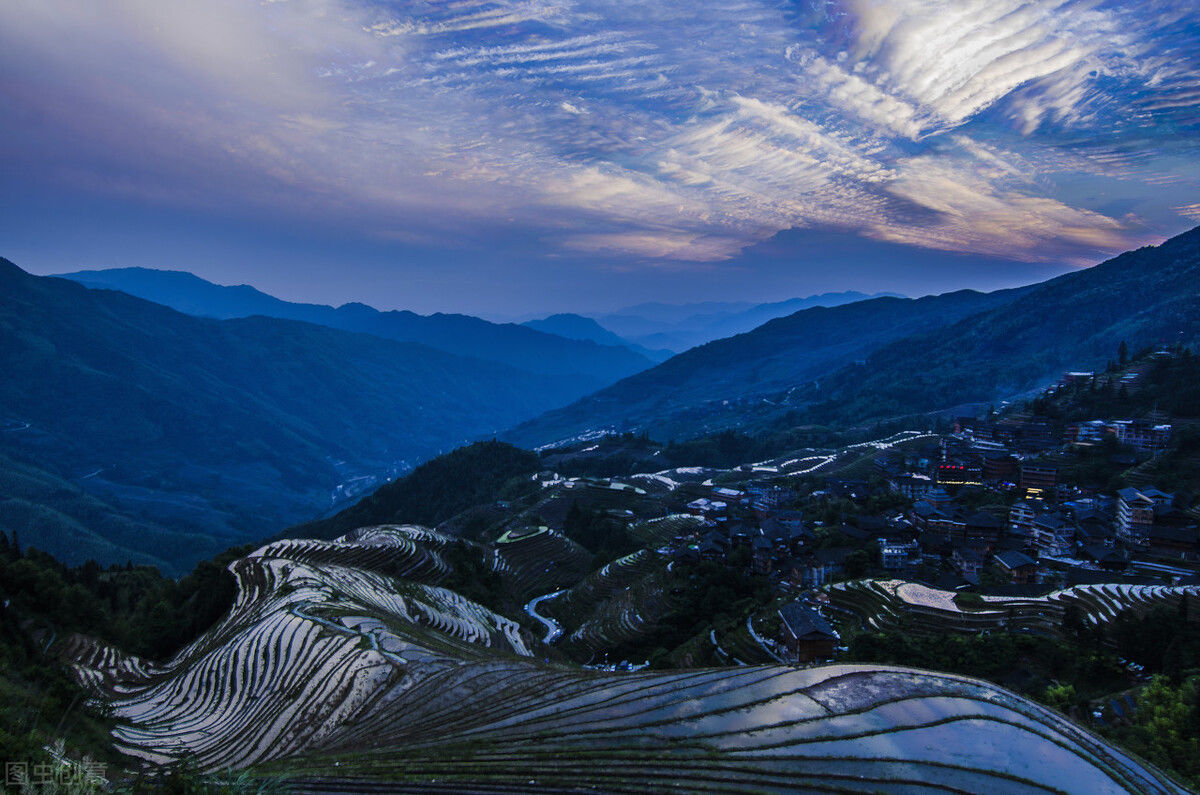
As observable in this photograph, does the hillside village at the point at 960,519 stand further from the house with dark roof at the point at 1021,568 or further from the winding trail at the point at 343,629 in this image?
the winding trail at the point at 343,629

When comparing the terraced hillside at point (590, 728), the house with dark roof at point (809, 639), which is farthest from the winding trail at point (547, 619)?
the house with dark roof at point (809, 639)

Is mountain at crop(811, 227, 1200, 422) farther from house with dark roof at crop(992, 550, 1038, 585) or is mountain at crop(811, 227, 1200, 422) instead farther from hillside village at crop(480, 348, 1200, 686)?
house with dark roof at crop(992, 550, 1038, 585)

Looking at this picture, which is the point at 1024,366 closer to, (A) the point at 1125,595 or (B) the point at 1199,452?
(B) the point at 1199,452

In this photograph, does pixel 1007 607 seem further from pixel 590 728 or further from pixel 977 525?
pixel 590 728

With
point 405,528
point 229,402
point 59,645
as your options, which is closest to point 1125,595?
point 59,645

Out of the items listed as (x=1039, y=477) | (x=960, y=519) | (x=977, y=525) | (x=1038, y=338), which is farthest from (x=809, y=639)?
(x=1038, y=338)

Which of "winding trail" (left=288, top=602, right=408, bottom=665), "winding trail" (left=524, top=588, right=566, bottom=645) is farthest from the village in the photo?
"winding trail" (left=288, top=602, right=408, bottom=665)

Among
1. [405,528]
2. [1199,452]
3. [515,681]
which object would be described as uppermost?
[1199,452]
